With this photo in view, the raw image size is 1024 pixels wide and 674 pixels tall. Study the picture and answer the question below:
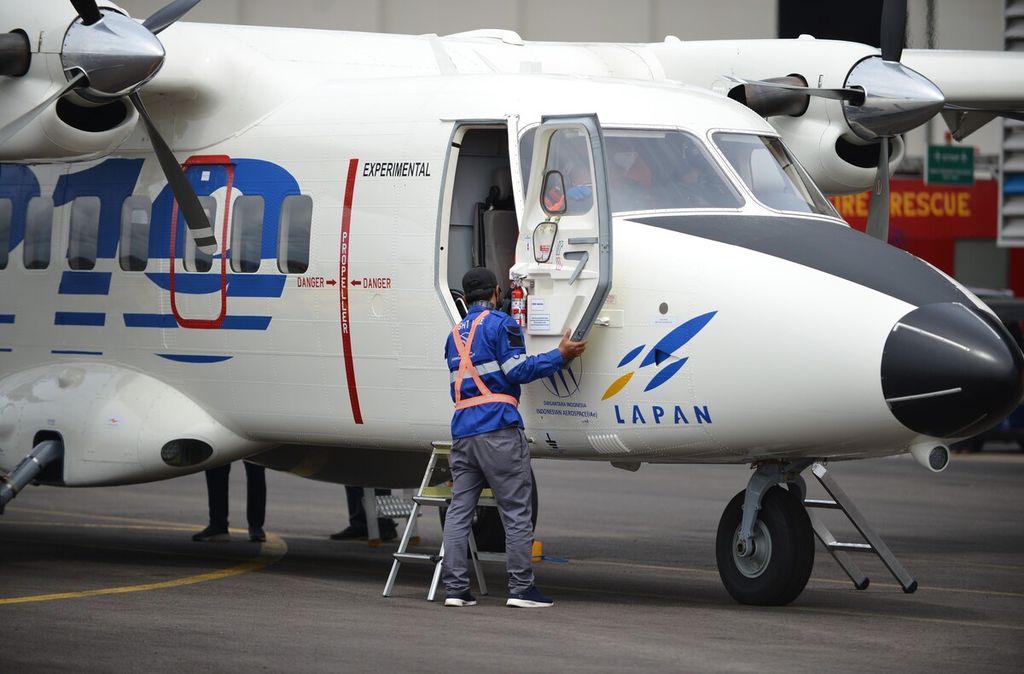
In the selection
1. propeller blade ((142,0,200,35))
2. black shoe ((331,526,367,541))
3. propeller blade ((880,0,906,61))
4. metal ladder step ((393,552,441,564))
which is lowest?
black shoe ((331,526,367,541))

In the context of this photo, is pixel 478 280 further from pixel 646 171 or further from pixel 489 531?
pixel 489 531

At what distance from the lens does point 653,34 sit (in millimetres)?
37844

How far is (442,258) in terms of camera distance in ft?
36.7

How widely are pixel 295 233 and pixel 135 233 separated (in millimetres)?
1518

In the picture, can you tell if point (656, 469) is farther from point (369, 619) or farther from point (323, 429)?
point (369, 619)

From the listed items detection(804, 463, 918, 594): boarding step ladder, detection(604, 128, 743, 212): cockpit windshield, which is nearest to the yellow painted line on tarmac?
detection(604, 128, 743, 212): cockpit windshield

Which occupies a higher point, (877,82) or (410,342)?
(877,82)

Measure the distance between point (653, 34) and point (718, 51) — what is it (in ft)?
78.3

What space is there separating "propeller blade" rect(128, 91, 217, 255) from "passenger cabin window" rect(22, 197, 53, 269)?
156cm

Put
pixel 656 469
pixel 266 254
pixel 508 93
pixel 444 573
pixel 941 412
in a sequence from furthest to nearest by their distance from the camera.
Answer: pixel 656 469
pixel 266 254
pixel 508 93
pixel 444 573
pixel 941 412

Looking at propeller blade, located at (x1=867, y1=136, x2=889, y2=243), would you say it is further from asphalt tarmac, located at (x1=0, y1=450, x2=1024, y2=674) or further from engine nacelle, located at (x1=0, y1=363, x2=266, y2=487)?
engine nacelle, located at (x1=0, y1=363, x2=266, y2=487)

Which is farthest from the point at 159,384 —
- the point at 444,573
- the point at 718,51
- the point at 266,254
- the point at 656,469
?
the point at 656,469

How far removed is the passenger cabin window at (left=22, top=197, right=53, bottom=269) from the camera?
1310 cm

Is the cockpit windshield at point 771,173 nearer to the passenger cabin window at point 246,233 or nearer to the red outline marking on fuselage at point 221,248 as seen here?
the passenger cabin window at point 246,233
